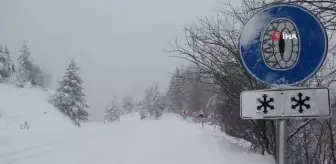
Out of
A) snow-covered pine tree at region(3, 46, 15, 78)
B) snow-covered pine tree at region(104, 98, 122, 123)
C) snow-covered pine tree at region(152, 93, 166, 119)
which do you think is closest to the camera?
snow-covered pine tree at region(3, 46, 15, 78)

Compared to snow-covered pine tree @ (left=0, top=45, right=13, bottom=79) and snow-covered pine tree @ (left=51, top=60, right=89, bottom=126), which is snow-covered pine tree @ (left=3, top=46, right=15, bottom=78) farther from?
snow-covered pine tree @ (left=51, top=60, right=89, bottom=126)

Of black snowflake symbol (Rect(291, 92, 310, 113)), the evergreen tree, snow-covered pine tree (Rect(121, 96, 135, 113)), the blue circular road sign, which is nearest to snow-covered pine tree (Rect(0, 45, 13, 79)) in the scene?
the evergreen tree

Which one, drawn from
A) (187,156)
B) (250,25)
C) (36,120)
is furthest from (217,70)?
(36,120)

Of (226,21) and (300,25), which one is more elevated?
(226,21)

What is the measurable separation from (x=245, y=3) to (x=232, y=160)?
3766 mm

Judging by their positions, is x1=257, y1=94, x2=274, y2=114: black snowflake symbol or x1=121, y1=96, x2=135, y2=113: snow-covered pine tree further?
x1=121, y1=96, x2=135, y2=113: snow-covered pine tree

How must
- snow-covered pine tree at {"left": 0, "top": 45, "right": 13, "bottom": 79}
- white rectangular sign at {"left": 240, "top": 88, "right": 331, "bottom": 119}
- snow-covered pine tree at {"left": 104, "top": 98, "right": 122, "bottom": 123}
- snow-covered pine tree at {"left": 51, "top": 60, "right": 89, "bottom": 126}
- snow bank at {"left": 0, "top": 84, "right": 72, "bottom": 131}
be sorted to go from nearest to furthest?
white rectangular sign at {"left": 240, "top": 88, "right": 331, "bottom": 119}, snow bank at {"left": 0, "top": 84, "right": 72, "bottom": 131}, snow-covered pine tree at {"left": 51, "top": 60, "right": 89, "bottom": 126}, snow-covered pine tree at {"left": 0, "top": 45, "right": 13, "bottom": 79}, snow-covered pine tree at {"left": 104, "top": 98, "right": 122, "bottom": 123}

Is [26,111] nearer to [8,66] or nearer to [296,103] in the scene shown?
[8,66]

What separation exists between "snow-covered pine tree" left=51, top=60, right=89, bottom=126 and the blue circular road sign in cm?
4721

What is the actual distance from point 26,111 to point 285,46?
127 feet

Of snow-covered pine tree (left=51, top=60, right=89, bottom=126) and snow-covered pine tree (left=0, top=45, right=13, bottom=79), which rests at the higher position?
snow-covered pine tree (left=0, top=45, right=13, bottom=79)

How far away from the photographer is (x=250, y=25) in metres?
2.93

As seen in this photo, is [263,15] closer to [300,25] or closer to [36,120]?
[300,25]

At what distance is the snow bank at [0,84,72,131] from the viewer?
1313 inches
